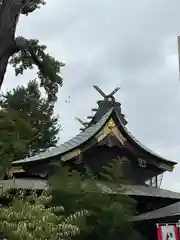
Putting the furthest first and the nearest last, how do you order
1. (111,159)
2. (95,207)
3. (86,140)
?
(111,159) < (86,140) < (95,207)

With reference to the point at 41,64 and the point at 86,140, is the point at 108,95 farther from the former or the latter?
the point at 41,64

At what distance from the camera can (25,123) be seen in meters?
21.6

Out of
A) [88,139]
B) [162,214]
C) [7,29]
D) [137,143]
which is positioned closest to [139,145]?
[137,143]

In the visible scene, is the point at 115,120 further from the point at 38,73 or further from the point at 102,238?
the point at 102,238

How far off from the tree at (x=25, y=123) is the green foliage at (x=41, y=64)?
3013 millimetres

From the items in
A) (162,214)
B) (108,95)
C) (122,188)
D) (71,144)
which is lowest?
(162,214)

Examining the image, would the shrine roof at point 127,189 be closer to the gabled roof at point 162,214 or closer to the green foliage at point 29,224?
the gabled roof at point 162,214

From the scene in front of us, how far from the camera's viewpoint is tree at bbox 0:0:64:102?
504 inches

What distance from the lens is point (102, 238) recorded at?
534 inches

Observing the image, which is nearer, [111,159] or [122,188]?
[122,188]

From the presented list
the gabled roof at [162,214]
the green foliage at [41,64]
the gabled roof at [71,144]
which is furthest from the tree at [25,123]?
the gabled roof at [162,214]

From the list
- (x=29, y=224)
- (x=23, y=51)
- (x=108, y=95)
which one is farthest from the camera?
(x=108, y=95)

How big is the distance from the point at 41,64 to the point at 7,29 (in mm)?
2903

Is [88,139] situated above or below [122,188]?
above
